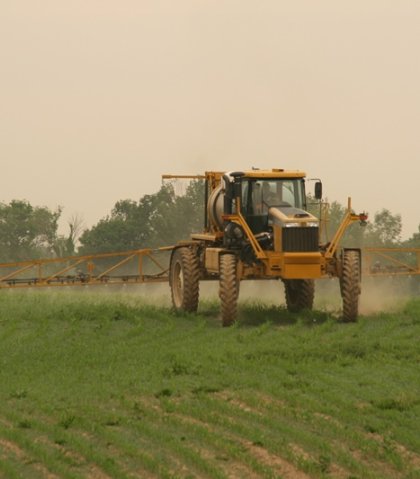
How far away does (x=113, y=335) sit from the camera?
905 inches

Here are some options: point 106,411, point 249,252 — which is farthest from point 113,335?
point 106,411

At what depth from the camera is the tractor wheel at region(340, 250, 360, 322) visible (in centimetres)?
2447

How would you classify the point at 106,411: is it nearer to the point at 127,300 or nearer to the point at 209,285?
the point at 127,300

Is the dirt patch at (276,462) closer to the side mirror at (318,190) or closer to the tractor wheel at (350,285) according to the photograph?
the tractor wheel at (350,285)

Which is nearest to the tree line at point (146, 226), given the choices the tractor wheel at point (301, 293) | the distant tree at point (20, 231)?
the distant tree at point (20, 231)

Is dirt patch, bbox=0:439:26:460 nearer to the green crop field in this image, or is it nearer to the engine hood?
the green crop field

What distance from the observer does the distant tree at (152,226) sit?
86812 mm

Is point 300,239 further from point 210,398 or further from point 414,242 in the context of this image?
point 414,242

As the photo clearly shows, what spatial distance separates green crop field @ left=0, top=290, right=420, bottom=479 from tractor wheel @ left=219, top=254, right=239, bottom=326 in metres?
0.41

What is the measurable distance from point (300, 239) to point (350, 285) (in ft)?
4.95

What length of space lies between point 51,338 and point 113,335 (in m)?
1.32

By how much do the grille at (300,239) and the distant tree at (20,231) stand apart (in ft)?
234

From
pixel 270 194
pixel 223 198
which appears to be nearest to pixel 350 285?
pixel 270 194

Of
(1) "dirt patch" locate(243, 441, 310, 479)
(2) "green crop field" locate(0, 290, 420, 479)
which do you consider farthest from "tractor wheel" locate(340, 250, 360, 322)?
(1) "dirt patch" locate(243, 441, 310, 479)
